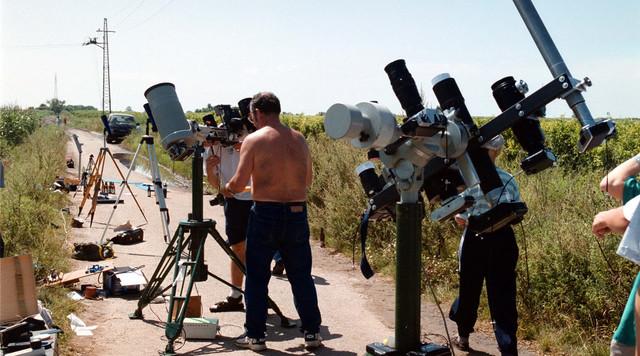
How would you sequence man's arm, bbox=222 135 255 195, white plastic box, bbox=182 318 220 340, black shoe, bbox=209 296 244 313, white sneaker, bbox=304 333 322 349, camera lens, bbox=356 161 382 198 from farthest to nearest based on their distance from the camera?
black shoe, bbox=209 296 244 313
white plastic box, bbox=182 318 220 340
white sneaker, bbox=304 333 322 349
man's arm, bbox=222 135 255 195
camera lens, bbox=356 161 382 198

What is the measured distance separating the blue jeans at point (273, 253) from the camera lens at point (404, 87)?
247cm

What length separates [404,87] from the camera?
3.38m

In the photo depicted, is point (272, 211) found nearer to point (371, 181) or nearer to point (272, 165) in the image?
point (272, 165)

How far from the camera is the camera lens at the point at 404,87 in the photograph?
11.0 ft

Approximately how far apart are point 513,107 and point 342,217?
782cm

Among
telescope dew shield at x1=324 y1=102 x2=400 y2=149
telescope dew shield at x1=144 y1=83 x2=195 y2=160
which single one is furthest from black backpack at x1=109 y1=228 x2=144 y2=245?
telescope dew shield at x1=324 y1=102 x2=400 y2=149

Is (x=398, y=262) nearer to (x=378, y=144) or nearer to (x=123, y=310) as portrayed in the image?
(x=378, y=144)

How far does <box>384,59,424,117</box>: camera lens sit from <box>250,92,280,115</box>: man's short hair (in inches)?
96.1

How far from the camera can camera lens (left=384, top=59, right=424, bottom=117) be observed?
334cm

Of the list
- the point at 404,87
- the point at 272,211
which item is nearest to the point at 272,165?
the point at 272,211

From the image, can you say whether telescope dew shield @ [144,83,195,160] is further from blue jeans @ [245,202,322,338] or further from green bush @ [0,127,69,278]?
green bush @ [0,127,69,278]

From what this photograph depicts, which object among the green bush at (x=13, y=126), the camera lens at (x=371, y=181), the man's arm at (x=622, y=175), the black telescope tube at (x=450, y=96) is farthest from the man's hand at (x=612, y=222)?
the green bush at (x=13, y=126)

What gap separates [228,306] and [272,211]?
1870mm

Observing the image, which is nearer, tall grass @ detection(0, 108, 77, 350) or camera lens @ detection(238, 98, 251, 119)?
tall grass @ detection(0, 108, 77, 350)
